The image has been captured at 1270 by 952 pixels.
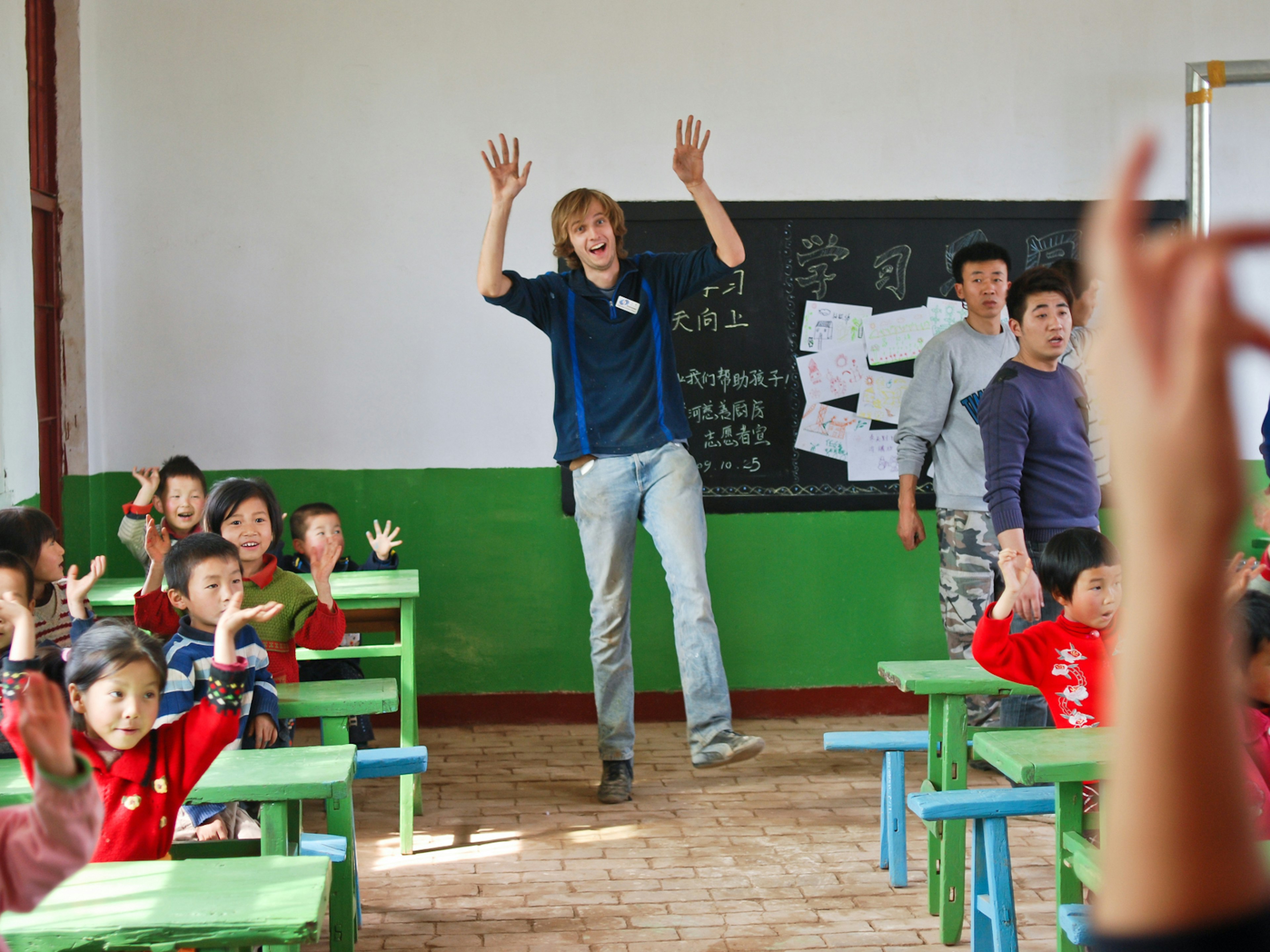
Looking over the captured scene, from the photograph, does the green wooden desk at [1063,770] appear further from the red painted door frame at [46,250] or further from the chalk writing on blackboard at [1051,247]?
the red painted door frame at [46,250]

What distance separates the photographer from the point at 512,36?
14.6ft

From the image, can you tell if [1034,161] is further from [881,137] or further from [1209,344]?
[1209,344]

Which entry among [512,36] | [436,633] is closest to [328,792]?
[436,633]

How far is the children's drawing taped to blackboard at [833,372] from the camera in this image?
4582mm

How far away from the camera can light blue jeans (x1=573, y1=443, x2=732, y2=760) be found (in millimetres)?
3365

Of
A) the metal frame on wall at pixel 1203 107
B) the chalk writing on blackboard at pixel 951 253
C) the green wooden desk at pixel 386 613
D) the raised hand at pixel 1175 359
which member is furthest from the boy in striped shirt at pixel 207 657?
the metal frame on wall at pixel 1203 107

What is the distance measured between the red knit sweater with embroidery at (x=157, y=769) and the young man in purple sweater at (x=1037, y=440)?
1972mm

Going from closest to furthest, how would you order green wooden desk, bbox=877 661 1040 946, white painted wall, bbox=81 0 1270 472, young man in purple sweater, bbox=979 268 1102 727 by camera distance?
green wooden desk, bbox=877 661 1040 946 → young man in purple sweater, bbox=979 268 1102 727 → white painted wall, bbox=81 0 1270 472

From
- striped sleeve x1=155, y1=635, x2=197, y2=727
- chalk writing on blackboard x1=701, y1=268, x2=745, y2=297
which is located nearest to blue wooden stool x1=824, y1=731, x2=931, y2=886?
striped sleeve x1=155, y1=635, x2=197, y2=727

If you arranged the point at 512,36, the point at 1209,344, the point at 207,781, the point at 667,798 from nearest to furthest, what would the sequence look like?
the point at 1209,344, the point at 207,781, the point at 667,798, the point at 512,36

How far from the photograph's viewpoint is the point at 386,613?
3602 mm

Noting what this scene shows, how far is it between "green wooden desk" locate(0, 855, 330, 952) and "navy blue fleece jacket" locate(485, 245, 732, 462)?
213 cm

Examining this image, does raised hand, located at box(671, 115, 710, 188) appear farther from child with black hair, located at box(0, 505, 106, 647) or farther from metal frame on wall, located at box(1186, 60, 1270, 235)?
metal frame on wall, located at box(1186, 60, 1270, 235)

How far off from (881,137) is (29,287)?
3022 mm
